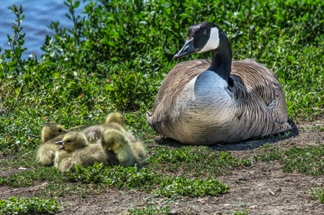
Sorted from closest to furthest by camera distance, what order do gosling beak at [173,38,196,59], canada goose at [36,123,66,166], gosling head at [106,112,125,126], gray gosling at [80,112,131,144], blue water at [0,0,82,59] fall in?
gray gosling at [80,112,131,144]
canada goose at [36,123,66,166]
gosling head at [106,112,125,126]
gosling beak at [173,38,196,59]
blue water at [0,0,82,59]

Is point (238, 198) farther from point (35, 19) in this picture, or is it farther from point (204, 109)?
point (35, 19)

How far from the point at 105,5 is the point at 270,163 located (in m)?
6.13

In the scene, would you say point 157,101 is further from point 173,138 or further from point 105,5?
point 105,5

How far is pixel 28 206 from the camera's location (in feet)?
25.8

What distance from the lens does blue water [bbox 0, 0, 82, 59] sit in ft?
58.8

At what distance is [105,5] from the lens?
14.9 meters

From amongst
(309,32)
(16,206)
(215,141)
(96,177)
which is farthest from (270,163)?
(309,32)

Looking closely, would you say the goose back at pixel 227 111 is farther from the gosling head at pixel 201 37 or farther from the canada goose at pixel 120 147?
the canada goose at pixel 120 147

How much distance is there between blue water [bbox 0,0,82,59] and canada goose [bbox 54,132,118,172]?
328 inches

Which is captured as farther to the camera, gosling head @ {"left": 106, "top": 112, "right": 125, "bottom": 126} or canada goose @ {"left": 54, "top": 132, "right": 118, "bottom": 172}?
gosling head @ {"left": 106, "top": 112, "right": 125, "bottom": 126}

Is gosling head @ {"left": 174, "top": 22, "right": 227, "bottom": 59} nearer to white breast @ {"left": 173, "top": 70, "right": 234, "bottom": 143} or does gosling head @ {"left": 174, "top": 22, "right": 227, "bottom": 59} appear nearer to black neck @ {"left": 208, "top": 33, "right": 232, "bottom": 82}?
black neck @ {"left": 208, "top": 33, "right": 232, "bottom": 82}

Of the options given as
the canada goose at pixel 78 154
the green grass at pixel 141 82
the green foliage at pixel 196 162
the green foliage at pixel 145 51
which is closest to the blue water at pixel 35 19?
the green grass at pixel 141 82

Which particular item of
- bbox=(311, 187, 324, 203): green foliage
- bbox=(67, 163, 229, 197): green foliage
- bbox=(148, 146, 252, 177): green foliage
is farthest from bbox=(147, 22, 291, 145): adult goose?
bbox=(311, 187, 324, 203): green foliage

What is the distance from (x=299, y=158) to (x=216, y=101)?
123 cm
